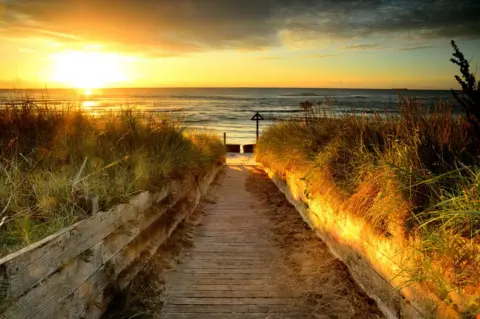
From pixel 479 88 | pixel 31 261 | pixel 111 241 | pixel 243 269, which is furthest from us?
pixel 243 269

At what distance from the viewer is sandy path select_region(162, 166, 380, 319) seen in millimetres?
3389

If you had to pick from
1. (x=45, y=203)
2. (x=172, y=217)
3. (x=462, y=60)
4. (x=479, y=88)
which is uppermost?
(x=462, y=60)

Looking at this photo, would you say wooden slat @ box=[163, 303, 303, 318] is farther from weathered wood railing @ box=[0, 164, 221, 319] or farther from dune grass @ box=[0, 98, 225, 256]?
dune grass @ box=[0, 98, 225, 256]

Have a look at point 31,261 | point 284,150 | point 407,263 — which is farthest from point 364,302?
point 284,150

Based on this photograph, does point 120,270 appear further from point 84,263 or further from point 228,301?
point 228,301

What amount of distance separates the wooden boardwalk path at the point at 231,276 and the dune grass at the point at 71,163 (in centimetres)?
100

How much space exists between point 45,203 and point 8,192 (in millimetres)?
443

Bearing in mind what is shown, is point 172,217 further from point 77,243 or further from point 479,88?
point 479,88

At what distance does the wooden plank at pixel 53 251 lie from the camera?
2.00 m

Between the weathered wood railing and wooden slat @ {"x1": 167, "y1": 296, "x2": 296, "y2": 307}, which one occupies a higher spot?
the weathered wood railing

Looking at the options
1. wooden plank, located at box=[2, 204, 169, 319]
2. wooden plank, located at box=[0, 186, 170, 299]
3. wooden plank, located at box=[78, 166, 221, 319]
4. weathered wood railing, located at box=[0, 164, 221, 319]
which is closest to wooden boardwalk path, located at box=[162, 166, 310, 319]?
wooden plank, located at box=[78, 166, 221, 319]

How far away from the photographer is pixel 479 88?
3.52 metres

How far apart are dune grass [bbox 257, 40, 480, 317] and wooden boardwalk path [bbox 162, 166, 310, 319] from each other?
1.01m

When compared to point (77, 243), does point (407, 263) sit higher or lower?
lower
